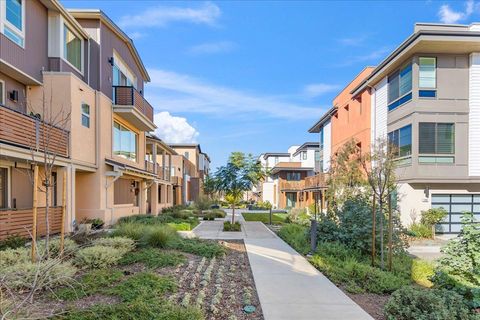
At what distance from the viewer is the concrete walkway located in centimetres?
546

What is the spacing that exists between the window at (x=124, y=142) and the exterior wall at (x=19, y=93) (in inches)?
222

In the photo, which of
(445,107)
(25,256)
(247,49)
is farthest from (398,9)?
(25,256)

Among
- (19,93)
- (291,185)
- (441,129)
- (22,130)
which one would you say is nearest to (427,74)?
(441,129)

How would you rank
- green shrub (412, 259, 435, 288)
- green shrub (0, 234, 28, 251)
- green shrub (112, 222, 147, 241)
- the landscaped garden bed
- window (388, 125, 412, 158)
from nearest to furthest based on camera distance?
the landscaped garden bed, green shrub (412, 259, 435, 288), green shrub (0, 234, 28, 251), green shrub (112, 222, 147, 241), window (388, 125, 412, 158)

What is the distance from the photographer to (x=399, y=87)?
18.9 m

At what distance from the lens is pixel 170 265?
826 cm

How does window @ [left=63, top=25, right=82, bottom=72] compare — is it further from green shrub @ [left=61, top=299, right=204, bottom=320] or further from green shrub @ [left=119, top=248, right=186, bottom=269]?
green shrub @ [left=61, top=299, right=204, bottom=320]

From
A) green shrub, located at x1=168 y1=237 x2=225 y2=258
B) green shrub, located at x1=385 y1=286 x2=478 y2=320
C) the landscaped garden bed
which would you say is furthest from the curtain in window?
green shrub, located at x1=385 y1=286 x2=478 y2=320

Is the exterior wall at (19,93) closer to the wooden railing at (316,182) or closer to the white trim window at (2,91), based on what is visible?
the white trim window at (2,91)

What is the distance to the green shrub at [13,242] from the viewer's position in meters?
9.64

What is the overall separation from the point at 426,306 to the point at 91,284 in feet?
19.2

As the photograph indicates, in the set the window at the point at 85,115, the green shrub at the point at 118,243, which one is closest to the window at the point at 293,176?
the window at the point at 85,115

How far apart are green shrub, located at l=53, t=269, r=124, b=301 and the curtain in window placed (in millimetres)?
17039

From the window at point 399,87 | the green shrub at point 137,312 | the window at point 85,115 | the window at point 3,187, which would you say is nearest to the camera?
the green shrub at point 137,312
